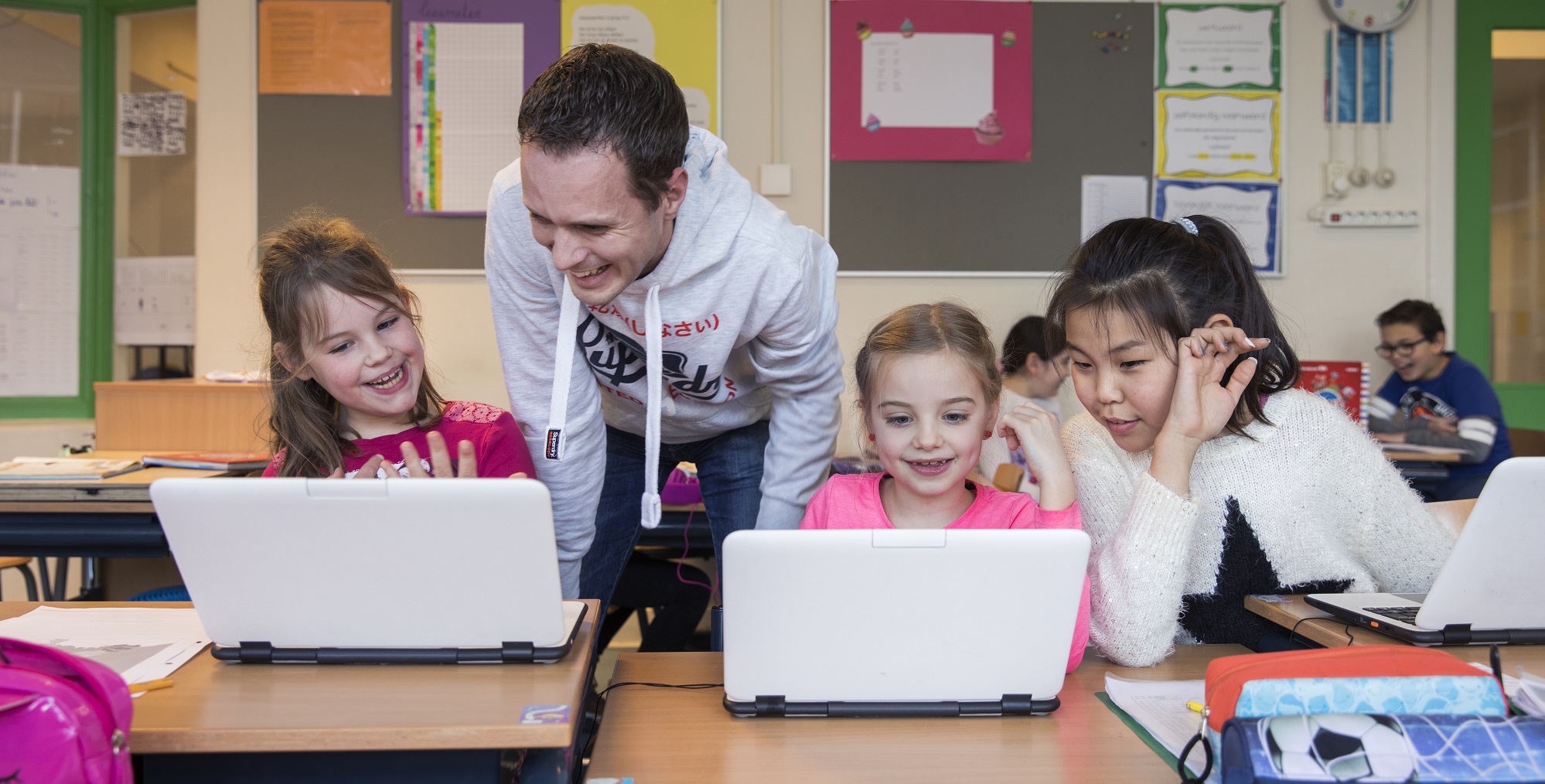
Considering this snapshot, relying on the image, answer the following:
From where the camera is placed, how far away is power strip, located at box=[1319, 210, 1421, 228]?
3189 mm

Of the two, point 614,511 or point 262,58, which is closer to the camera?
point 614,511

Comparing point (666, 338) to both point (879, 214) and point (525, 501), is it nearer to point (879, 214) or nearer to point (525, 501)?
point (525, 501)

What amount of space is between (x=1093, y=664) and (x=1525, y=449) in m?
2.80

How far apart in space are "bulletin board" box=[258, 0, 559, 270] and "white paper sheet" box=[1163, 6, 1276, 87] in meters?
1.96

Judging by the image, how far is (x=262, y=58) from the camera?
2.98 meters

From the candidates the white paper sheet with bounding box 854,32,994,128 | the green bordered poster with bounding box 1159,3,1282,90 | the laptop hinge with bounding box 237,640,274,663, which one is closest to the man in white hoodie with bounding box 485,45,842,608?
the laptop hinge with bounding box 237,640,274,663

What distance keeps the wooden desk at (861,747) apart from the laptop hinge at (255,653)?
332 millimetres

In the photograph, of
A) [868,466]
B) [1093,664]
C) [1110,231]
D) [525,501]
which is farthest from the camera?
[868,466]

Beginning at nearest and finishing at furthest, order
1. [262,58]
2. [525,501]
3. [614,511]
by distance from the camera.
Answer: [525,501] < [614,511] < [262,58]

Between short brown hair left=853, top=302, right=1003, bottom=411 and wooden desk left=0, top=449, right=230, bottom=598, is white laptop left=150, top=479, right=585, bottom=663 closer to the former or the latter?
short brown hair left=853, top=302, right=1003, bottom=411

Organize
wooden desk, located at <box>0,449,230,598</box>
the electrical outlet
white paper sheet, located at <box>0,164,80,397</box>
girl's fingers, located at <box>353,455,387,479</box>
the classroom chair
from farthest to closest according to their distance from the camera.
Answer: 1. white paper sheet, located at <box>0,164,80,397</box>
2. the electrical outlet
3. the classroom chair
4. wooden desk, located at <box>0,449,230,598</box>
5. girl's fingers, located at <box>353,455,387,479</box>

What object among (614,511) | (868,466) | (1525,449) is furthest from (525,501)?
(1525,449)

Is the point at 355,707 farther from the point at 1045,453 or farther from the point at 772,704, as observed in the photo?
the point at 1045,453

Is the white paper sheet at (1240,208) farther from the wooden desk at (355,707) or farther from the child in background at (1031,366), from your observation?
the wooden desk at (355,707)
